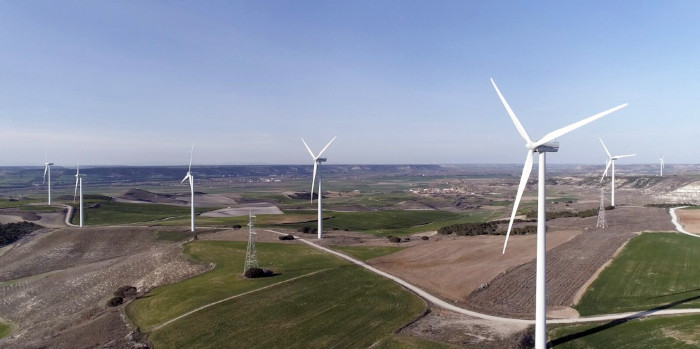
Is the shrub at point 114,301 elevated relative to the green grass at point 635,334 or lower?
lower

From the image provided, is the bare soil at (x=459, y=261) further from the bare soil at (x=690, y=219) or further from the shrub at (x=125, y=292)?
the shrub at (x=125, y=292)

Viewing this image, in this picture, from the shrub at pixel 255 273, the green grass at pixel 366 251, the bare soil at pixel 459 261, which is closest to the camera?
the bare soil at pixel 459 261

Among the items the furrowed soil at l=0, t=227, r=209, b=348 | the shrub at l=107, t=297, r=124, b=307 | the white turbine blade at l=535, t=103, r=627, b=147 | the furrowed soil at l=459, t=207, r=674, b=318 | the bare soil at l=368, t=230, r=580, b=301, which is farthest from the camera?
the shrub at l=107, t=297, r=124, b=307

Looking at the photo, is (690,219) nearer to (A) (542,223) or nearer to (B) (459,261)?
(B) (459,261)

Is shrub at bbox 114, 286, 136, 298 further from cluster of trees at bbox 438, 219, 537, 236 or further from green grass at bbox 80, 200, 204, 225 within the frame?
green grass at bbox 80, 200, 204, 225

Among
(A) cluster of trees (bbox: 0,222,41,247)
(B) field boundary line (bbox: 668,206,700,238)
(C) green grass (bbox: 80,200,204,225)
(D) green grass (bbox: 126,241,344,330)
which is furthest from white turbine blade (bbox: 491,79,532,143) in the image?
(C) green grass (bbox: 80,200,204,225)

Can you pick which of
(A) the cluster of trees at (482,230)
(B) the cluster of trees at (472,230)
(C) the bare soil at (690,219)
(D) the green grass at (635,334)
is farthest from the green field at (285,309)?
(C) the bare soil at (690,219)
